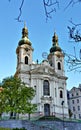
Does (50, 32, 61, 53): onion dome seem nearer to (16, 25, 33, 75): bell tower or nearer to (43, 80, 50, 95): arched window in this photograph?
(16, 25, 33, 75): bell tower

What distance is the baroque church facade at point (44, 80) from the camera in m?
56.9

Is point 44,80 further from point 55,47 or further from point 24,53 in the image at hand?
point 55,47

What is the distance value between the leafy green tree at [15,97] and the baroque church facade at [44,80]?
11.5 m

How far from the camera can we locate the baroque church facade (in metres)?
56.9

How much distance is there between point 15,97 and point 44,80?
1737 cm

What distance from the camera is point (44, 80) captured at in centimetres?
5988

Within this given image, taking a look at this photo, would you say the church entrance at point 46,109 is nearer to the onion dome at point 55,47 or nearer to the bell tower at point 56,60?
the bell tower at point 56,60

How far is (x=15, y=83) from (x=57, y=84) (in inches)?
731

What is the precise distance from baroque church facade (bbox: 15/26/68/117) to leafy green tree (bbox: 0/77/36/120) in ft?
37.9

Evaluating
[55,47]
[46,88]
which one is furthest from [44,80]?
[55,47]

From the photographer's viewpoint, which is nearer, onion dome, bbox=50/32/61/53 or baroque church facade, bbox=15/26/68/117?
baroque church facade, bbox=15/26/68/117

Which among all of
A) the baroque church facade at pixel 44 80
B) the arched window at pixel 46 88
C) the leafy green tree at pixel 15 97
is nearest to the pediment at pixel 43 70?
the baroque church facade at pixel 44 80

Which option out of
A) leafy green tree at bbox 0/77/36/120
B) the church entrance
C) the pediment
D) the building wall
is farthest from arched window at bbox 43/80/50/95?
the building wall

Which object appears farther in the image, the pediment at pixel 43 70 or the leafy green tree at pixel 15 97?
the pediment at pixel 43 70
